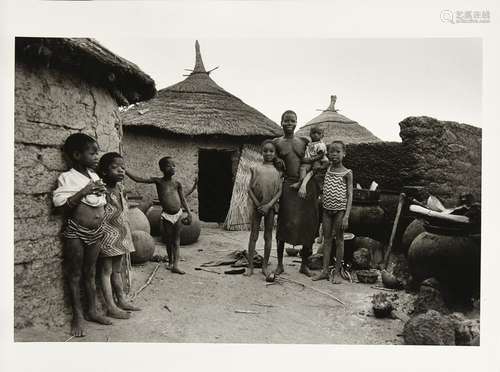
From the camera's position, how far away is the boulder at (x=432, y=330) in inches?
89.4

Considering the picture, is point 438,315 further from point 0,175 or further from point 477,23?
point 0,175

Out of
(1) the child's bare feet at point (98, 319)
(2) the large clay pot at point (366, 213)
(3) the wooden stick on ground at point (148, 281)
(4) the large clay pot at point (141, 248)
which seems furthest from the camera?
(2) the large clay pot at point (366, 213)

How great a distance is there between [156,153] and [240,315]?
13.6ft

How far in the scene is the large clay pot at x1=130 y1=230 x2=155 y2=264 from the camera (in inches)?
146

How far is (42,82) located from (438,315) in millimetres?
2555

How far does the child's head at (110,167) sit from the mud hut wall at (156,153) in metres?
3.74

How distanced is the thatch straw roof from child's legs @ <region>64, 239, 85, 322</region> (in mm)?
975

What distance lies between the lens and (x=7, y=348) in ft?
7.41

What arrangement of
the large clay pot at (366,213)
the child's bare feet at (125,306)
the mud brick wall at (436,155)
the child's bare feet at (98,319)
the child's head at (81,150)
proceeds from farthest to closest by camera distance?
the large clay pot at (366,213), the mud brick wall at (436,155), the child's bare feet at (125,306), the child's bare feet at (98,319), the child's head at (81,150)

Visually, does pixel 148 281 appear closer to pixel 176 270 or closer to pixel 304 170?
pixel 176 270

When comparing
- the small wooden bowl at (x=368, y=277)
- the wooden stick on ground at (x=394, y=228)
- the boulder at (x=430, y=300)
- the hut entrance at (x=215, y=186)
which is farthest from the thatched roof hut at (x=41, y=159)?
the hut entrance at (x=215, y=186)

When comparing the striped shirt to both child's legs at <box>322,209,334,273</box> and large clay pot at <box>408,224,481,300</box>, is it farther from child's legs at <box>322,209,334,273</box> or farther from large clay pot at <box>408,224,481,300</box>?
large clay pot at <box>408,224,481,300</box>

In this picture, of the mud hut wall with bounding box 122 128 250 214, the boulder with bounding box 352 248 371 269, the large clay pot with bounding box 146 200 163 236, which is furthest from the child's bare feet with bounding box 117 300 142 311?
the mud hut wall with bounding box 122 128 250 214

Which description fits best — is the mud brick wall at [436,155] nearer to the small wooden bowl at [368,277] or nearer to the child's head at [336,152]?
the child's head at [336,152]
